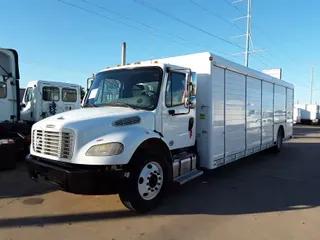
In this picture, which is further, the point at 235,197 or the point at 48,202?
the point at 235,197

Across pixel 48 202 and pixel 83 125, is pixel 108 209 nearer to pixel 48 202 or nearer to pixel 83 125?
pixel 48 202

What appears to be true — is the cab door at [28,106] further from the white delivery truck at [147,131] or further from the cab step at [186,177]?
the cab step at [186,177]

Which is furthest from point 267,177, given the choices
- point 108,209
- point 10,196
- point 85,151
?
point 10,196

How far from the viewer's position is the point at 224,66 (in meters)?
Answer: 6.89

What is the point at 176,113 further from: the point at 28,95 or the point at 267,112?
the point at 28,95

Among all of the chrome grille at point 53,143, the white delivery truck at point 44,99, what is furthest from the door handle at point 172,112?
the white delivery truck at point 44,99

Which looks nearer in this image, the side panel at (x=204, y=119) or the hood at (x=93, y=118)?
the hood at (x=93, y=118)

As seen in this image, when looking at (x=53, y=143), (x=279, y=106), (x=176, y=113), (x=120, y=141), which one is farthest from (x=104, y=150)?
(x=279, y=106)

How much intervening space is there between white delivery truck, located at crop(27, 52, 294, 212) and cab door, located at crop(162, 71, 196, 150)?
0.06ft

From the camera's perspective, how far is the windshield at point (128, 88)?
211 inches

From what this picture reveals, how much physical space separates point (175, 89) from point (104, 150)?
208 centimetres

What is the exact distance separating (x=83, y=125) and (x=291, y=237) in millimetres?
3398

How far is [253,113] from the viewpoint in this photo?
8789 millimetres

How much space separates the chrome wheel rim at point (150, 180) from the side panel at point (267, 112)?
5.87m
